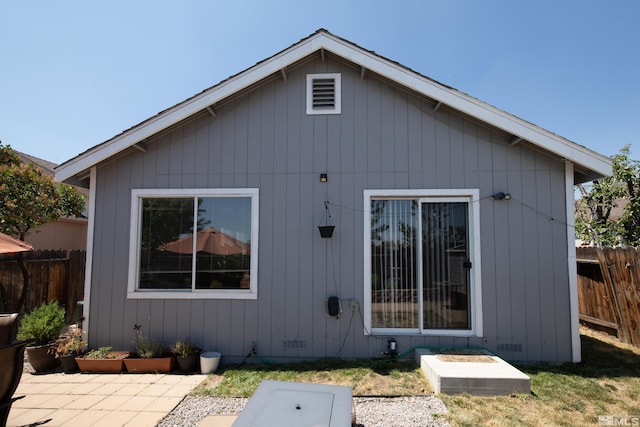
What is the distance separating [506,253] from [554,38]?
6.04 metres

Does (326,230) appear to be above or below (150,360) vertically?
above

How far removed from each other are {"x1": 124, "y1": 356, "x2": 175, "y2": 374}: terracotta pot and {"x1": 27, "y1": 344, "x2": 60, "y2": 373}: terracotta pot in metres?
1.17

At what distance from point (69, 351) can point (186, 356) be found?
176 cm

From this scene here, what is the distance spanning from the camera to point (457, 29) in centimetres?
734

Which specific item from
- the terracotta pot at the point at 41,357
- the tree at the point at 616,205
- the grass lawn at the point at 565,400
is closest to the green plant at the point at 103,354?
the terracotta pot at the point at 41,357

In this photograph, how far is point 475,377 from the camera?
3650 mm

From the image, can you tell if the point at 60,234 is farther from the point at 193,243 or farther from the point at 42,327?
the point at 193,243

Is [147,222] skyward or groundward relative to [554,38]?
groundward

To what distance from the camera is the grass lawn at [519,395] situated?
3.18 m

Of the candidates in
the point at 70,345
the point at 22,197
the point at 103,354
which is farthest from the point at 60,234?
the point at 103,354

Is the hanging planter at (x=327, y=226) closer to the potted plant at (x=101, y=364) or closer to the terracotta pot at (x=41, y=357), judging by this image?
the potted plant at (x=101, y=364)

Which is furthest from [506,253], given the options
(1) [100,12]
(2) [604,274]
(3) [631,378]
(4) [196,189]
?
(1) [100,12]

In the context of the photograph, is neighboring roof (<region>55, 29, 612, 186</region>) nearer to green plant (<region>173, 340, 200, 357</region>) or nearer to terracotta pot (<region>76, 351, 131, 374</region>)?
terracotta pot (<region>76, 351, 131, 374</region>)

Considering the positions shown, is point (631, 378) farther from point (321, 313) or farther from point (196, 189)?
point (196, 189)
